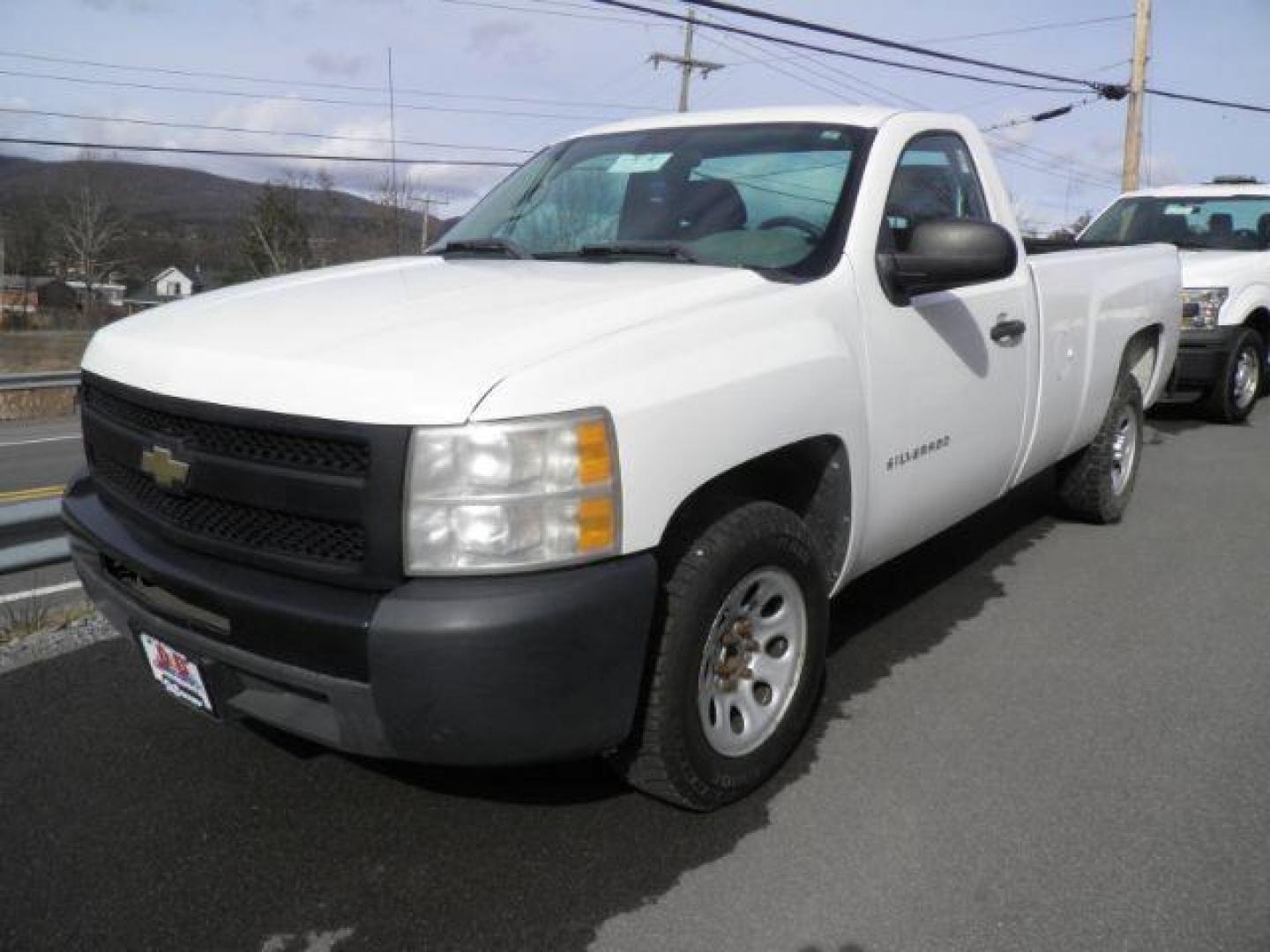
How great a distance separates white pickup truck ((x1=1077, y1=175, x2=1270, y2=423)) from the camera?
8.59 metres

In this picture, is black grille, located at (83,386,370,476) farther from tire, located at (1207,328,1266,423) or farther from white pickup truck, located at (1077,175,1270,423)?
tire, located at (1207,328,1266,423)

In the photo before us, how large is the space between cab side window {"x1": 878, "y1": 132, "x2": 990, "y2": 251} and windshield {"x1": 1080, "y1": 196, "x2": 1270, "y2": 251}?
20.1 feet

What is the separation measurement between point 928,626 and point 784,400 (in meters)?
1.81

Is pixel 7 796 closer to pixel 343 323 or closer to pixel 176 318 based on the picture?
pixel 176 318

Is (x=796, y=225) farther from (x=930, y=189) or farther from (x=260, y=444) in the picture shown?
(x=260, y=444)

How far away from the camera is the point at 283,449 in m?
2.26

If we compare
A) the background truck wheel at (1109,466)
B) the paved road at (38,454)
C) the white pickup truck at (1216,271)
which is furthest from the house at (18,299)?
the background truck wheel at (1109,466)

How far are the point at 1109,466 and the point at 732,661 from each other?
11.2 feet

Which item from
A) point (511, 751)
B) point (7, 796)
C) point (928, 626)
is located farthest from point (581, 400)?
point (928, 626)

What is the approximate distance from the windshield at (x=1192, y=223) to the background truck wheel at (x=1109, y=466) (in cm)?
444

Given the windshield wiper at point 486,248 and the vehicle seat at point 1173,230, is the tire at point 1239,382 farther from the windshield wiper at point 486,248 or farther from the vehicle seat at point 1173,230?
the windshield wiper at point 486,248

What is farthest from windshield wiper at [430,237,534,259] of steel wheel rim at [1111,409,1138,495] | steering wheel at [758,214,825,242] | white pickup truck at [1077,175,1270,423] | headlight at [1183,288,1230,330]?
headlight at [1183,288,1230,330]

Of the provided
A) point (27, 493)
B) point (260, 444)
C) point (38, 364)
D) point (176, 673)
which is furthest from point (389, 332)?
point (38, 364)

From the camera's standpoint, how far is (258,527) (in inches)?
91.6
